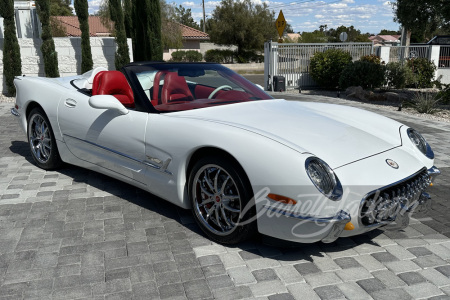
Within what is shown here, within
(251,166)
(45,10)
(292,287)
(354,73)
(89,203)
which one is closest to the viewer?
(292,287)

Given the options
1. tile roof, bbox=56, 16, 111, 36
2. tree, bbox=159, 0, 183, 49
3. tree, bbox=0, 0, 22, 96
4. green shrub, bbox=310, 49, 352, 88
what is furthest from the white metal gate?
tile roof, bbox=56, 16, 111, 36

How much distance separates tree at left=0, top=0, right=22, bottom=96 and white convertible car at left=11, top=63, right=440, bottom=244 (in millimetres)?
9827

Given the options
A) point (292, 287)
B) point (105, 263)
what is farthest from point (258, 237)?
point (105, 263)

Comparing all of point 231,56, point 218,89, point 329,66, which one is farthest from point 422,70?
point 231,56

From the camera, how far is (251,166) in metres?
2.82

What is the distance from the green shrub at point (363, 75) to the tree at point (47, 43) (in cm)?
975

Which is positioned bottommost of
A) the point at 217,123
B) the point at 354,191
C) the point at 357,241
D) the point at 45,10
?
the point at 357,241

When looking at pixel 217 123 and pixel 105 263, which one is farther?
pixel 217 123

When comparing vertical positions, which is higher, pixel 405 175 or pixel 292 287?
pixel 405 175

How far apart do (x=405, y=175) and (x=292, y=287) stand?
1155 millimetres

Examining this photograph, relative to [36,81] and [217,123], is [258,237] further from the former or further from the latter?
[36,81]

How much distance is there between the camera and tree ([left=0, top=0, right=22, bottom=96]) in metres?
12.7

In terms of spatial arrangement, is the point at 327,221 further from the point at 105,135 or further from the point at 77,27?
the point at 77,27

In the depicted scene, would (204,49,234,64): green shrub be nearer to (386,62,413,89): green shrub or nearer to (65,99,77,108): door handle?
(386,62,413,89): green shrub
